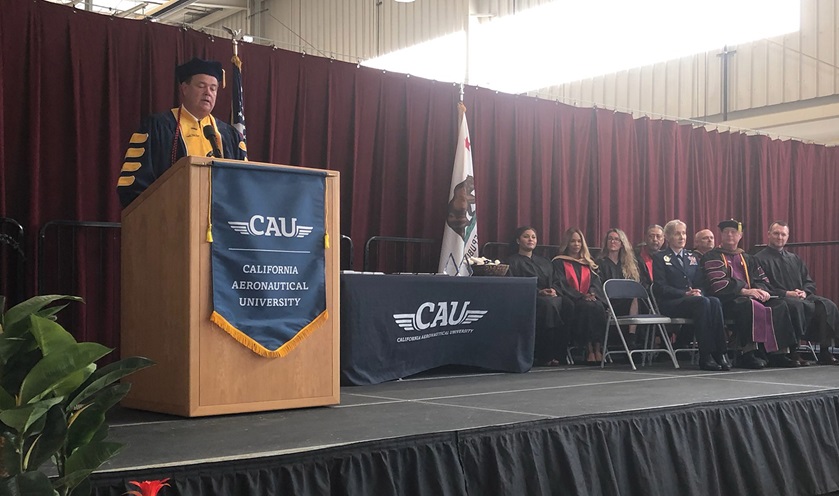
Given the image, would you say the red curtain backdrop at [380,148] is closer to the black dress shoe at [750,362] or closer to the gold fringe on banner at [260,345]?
the black dress shoe at [750,362]

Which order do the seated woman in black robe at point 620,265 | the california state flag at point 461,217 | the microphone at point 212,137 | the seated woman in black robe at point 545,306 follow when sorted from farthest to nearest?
the seated woman in black robe at point 620,265
the california state flag at point 461,217
the seated woman in black robe at point 545,306
the microphone at point 212,137

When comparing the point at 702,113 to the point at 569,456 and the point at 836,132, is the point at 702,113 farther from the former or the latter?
the point at 569,456

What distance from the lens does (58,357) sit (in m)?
1.31

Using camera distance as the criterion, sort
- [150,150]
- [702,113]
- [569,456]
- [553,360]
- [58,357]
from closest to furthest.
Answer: [58,357], [569,456], [150,150], [553,360], [702,113]

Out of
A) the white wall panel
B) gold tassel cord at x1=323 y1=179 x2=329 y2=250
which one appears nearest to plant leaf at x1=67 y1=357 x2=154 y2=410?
gold tassel cord at x1=323 y1=179 x2=329 y2=250

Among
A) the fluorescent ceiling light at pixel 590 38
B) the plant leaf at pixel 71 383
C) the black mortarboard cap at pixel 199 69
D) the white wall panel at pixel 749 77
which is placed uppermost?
the fluorescent ceiling light at pixel 590 38

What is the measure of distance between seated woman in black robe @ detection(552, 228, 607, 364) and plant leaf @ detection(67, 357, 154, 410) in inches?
212

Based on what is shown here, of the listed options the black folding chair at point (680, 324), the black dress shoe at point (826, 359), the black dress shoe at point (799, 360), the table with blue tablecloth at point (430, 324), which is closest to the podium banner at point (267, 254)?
the table with blue tablecloth at point (430, 324)

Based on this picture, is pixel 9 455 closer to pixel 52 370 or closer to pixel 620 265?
pixel 52 370

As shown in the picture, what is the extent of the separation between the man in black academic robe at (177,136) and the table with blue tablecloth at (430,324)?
4.33 feet

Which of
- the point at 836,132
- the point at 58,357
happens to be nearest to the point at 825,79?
the point at 836,132

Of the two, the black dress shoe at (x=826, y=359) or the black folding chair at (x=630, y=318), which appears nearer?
the black folding chair at (x=630, y=318)

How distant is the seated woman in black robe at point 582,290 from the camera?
6539mm

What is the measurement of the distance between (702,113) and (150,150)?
810cm
